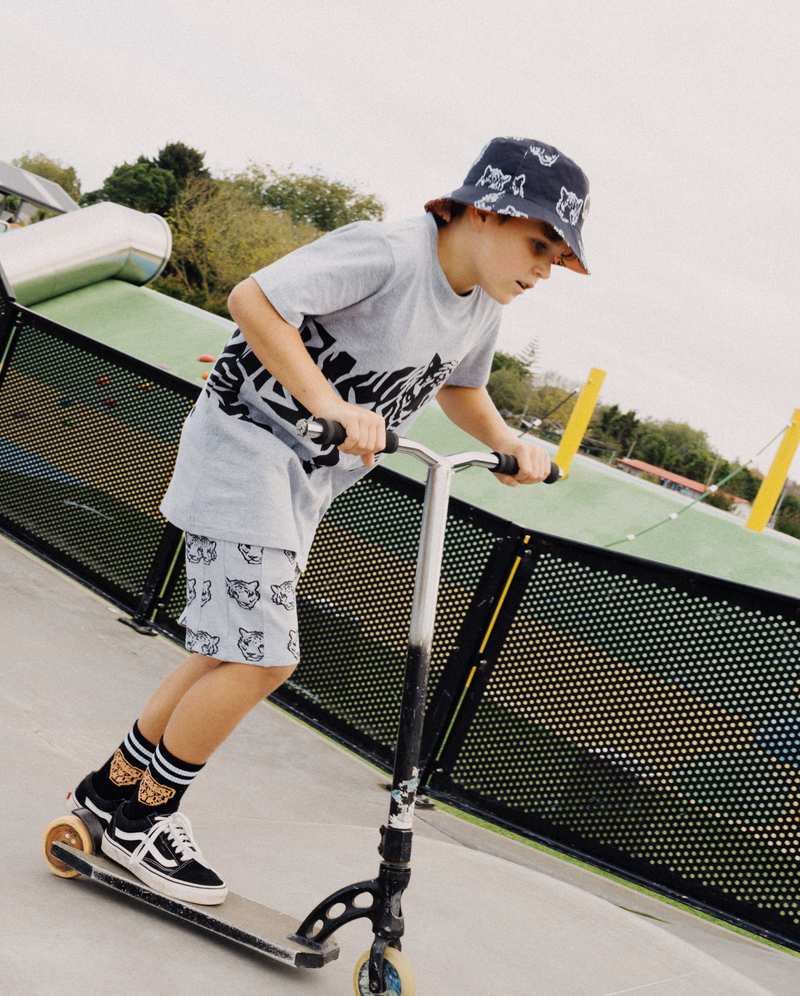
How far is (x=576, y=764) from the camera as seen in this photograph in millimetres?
3898

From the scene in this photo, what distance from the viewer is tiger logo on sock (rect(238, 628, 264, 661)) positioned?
2014mm

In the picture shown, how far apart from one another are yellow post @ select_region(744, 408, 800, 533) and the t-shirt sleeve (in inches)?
503

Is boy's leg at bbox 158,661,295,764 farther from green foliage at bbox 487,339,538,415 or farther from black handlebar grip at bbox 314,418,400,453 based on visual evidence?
green foliage at bbox 487,339,538,415

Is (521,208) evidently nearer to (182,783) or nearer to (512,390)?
(182,783)

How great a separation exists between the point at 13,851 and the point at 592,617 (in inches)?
98.6

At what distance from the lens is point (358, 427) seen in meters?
1.79

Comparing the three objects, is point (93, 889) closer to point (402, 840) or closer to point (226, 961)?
point (226, 961)

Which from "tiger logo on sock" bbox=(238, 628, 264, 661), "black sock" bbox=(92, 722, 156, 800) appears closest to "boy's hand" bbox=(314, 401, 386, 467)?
"tiger logo on sock" bbox=(238, 628, 264, 661)

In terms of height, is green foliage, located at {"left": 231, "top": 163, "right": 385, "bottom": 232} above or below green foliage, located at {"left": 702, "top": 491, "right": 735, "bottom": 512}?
above

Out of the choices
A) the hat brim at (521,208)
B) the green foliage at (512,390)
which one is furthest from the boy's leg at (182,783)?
the green foliage at (512,390)

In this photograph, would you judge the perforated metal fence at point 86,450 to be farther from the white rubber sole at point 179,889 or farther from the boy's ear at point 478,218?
the boy's ear at point 478,218

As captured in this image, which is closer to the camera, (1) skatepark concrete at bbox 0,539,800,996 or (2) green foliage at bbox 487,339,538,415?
(1) skatepark concrete at bbox 0,539,800,996

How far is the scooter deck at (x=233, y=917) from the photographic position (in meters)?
1.98

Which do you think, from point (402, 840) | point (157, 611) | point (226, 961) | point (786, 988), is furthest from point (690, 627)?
A: point (157, 611)
